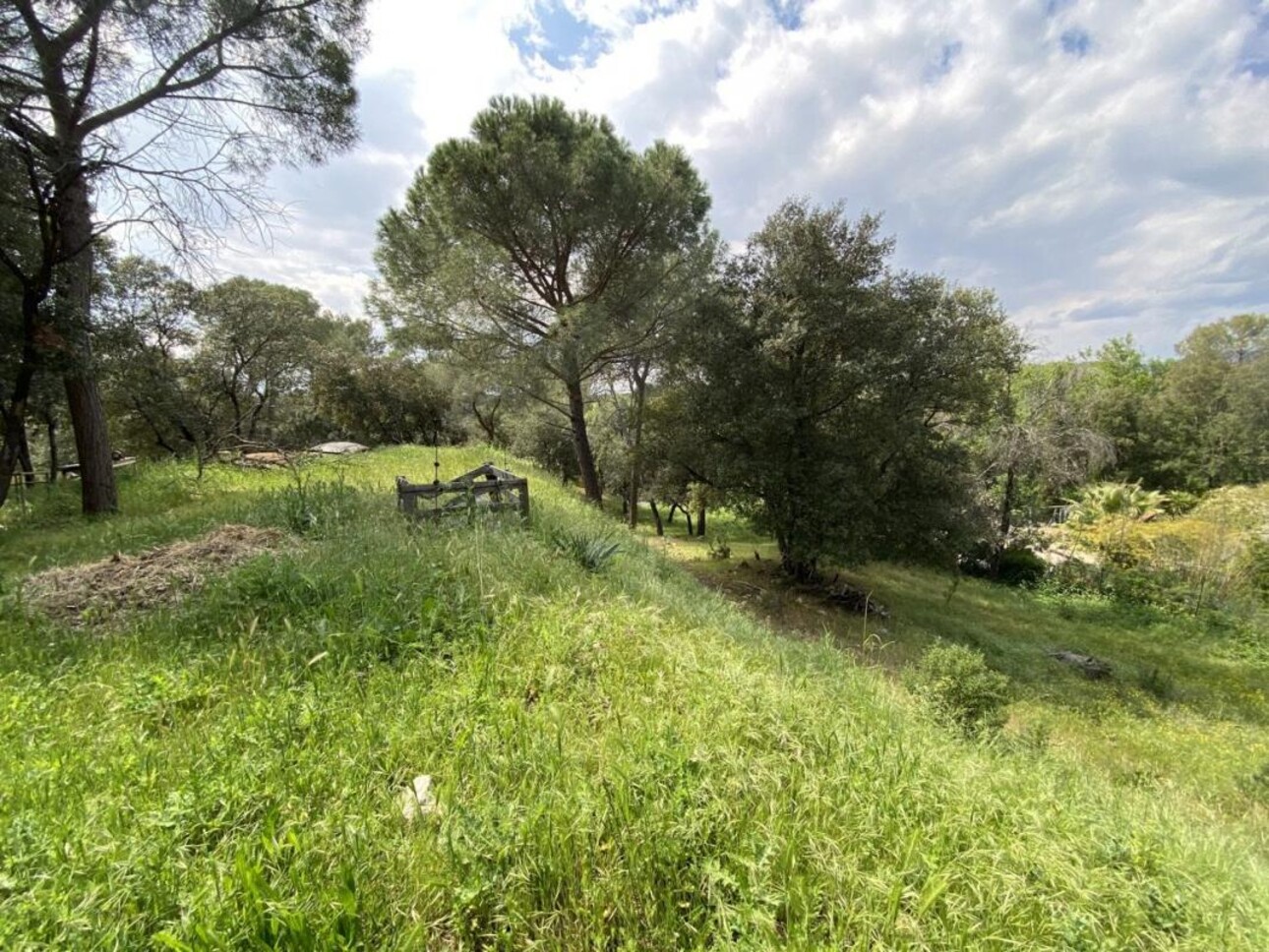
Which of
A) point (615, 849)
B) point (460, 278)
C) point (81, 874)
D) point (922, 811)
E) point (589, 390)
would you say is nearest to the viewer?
point (81, 874)

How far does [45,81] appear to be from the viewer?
532cm

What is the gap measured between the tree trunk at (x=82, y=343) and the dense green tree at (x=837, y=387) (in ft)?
30.0

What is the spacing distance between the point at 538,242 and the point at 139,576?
847 cm

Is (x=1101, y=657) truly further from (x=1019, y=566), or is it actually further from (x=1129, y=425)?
(x=1129, y=425)

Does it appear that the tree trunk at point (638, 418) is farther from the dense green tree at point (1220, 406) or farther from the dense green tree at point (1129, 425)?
the dense green tree at point (1220, 406)

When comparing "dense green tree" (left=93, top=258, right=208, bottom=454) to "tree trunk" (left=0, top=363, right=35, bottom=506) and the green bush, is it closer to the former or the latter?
"tree trunk" (left=0, top=363, right=35, bottom=506)

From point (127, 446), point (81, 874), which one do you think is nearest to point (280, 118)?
point (81, 874)

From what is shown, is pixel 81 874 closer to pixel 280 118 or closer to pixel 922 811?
Result: pixel 922 811

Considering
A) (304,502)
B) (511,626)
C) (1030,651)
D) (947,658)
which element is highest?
(304,502)

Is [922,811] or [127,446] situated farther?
[127,446]

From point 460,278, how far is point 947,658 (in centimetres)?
930

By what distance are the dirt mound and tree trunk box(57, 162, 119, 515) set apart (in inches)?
153

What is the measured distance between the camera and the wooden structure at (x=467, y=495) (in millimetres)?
4930

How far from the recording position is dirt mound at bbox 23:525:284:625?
3.12 m
